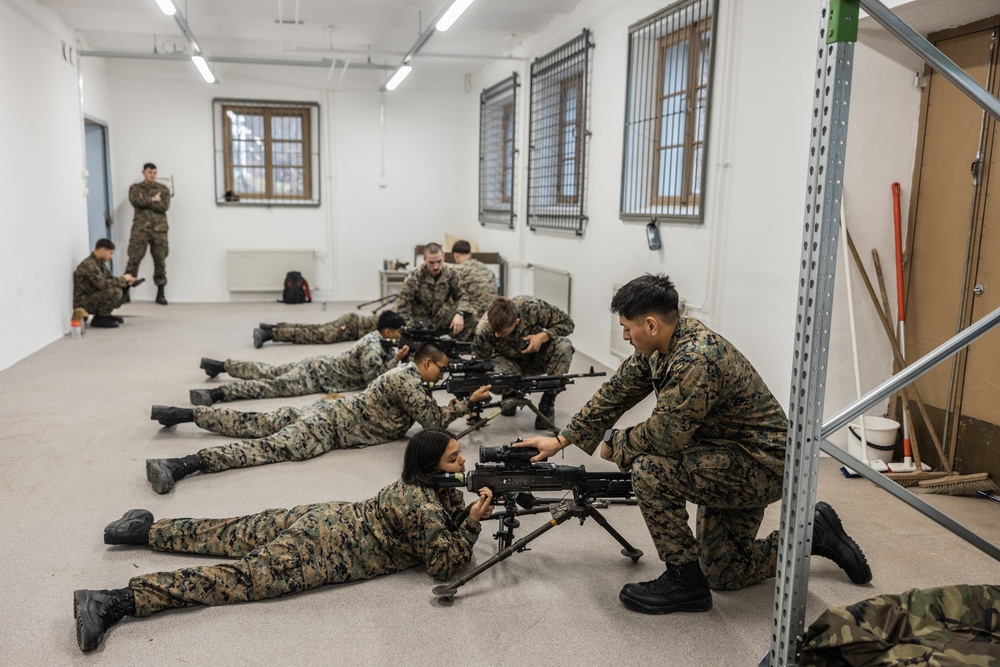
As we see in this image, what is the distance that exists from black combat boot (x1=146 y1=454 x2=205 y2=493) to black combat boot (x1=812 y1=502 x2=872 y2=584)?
9.71 feet

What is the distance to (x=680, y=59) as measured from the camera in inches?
236

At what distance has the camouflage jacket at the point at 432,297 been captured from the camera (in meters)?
6.80

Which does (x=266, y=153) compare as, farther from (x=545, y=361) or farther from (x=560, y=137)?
(x=545, y=361)

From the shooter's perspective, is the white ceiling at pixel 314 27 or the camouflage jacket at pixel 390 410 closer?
the camouflage jacket at pixel 390 410

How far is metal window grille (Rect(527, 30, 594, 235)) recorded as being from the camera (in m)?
7.67

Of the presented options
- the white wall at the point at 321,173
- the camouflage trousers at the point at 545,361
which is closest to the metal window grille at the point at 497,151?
the white wall at the point at 321,173

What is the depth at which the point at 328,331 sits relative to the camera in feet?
26.1

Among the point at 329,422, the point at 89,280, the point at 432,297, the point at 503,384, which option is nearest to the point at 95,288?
the point at 89,280

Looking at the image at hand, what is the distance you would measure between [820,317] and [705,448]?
1116 mm

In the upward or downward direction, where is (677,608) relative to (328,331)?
downward

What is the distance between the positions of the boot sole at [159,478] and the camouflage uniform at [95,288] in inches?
221

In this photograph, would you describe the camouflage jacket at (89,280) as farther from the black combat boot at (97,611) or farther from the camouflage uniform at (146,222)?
the black combat boot at (97,611)

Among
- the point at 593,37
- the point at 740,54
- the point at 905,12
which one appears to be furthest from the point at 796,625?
the point at 593,37

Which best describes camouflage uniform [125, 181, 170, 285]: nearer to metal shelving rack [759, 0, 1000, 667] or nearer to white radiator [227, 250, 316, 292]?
white radiator [227, 250, 316, 292]
